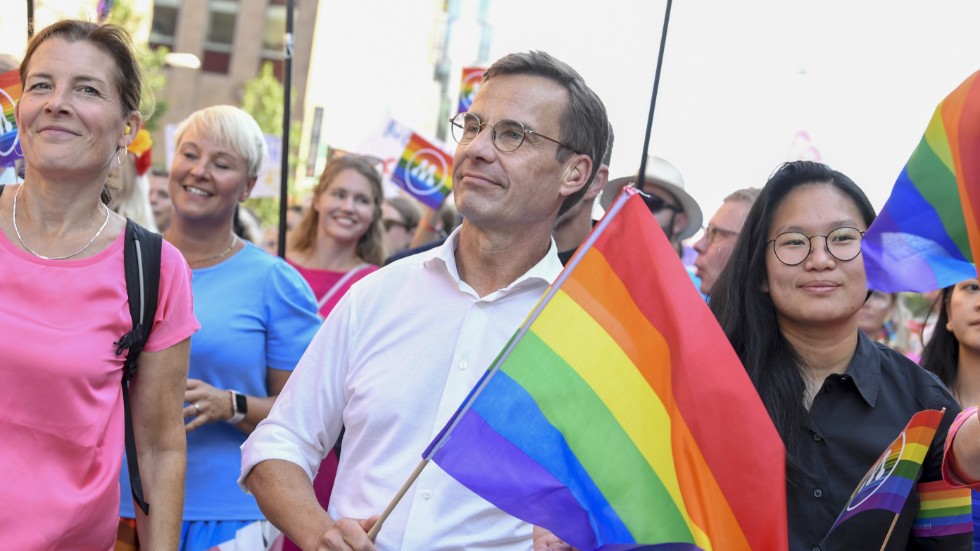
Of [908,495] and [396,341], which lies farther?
[396,341]

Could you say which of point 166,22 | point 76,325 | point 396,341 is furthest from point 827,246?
point 166,22

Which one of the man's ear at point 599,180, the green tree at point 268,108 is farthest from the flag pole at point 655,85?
the green tree at point 268,108

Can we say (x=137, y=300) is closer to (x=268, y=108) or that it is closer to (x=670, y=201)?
(x=670, y=201)

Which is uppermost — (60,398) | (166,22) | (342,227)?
(60,398)

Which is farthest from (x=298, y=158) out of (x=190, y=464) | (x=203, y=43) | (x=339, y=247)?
(x=190, y=464)

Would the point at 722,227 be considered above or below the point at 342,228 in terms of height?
above

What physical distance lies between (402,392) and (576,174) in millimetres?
781

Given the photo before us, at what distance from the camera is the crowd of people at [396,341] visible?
10.5ft

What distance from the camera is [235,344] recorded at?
471 cm

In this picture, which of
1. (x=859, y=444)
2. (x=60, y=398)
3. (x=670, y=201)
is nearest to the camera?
(x=60, y=398)

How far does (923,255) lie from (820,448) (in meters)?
0.64

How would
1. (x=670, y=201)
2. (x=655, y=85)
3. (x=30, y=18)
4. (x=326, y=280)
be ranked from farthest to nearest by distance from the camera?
(x=326, y=280)
(x=670, y=201)
(x=655, y=85)
(x=30, y=18)

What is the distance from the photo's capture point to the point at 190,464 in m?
4.65

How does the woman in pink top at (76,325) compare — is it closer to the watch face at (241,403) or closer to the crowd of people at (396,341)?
the crowd of people at (396,341)
